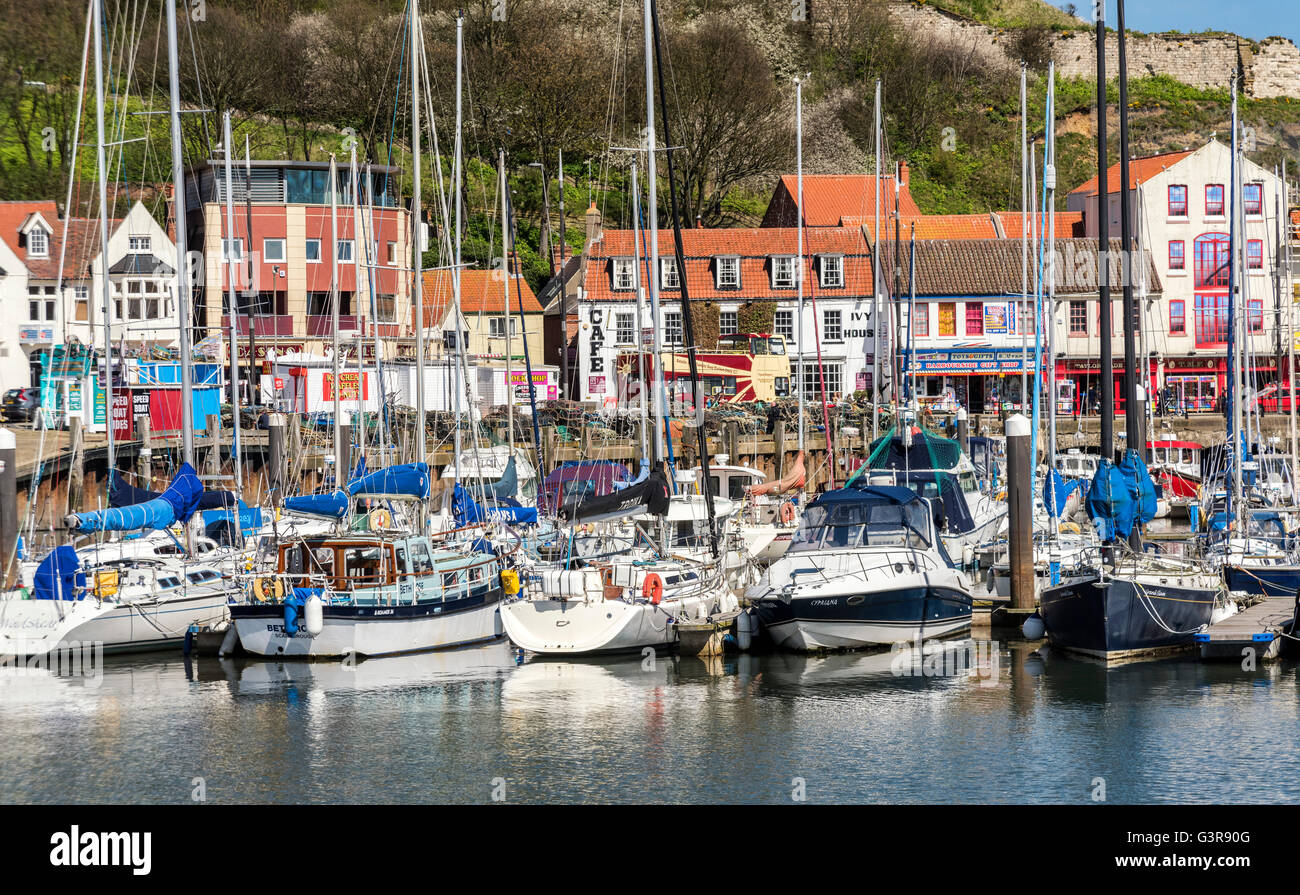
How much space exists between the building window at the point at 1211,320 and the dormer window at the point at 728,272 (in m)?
20.7

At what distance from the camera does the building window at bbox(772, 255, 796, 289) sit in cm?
6356

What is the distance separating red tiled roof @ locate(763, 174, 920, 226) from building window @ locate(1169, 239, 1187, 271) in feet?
39.3

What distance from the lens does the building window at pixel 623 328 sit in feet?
204

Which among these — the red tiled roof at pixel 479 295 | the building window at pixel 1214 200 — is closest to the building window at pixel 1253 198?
the building window at pixel 1214 200

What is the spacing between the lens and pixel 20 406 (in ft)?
163

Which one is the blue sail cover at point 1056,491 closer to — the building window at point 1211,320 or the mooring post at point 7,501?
the mooring post at point 7,501

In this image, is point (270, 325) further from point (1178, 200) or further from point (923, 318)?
point (1178, 200)

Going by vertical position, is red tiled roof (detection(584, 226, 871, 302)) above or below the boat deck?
above

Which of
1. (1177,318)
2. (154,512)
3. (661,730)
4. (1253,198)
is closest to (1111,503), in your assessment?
(661,730)

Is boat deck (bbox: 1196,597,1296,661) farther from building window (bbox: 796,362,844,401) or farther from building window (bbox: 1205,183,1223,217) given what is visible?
building window (bbox: 1205,183,1223,217)

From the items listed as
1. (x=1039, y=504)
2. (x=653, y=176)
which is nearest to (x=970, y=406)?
(x=1039, y=504)

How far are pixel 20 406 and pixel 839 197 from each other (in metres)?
39.5

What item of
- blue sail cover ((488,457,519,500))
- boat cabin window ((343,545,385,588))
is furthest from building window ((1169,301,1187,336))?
boat cabin window ((343,545,385,588))

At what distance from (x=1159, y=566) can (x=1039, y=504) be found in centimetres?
1035
